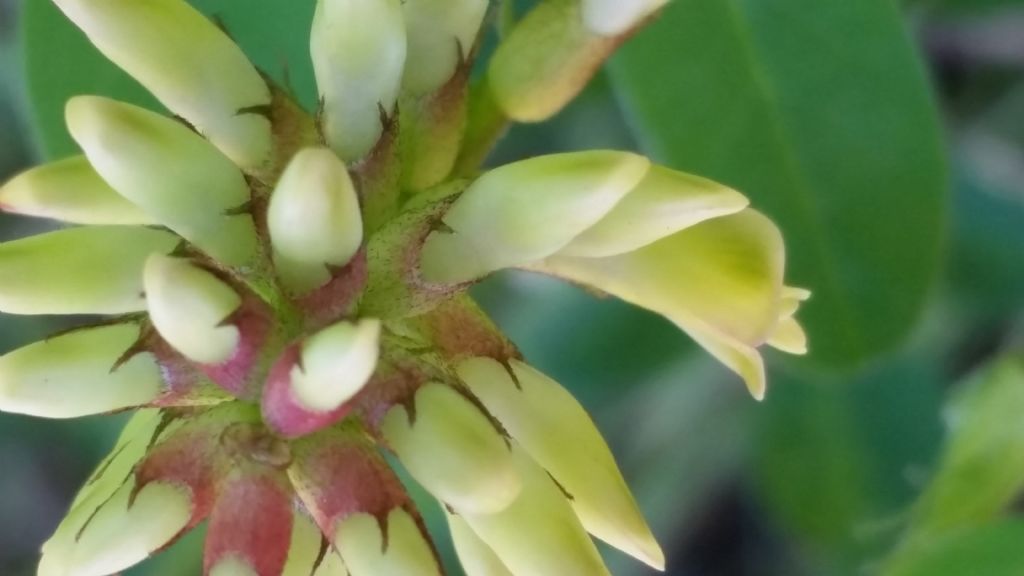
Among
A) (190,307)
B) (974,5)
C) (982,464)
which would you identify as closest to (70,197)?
(190,307)

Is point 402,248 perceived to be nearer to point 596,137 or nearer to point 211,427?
point 211,427

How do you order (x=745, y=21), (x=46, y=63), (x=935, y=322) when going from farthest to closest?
1. (x=935, y=322)
2. (x=745, y=21)
3. (x=46, y=63)

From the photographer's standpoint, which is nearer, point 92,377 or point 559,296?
point 92,377


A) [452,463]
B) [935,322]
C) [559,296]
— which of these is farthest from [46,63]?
[935,322]

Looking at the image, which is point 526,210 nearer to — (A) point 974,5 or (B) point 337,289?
(B) point 337,289

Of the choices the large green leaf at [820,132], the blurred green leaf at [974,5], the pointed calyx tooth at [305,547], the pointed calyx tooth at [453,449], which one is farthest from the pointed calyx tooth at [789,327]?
the blurred green leaf at [974,5]

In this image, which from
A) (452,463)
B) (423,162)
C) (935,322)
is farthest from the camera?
(935,322)

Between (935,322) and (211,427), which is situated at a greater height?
(935,322)
